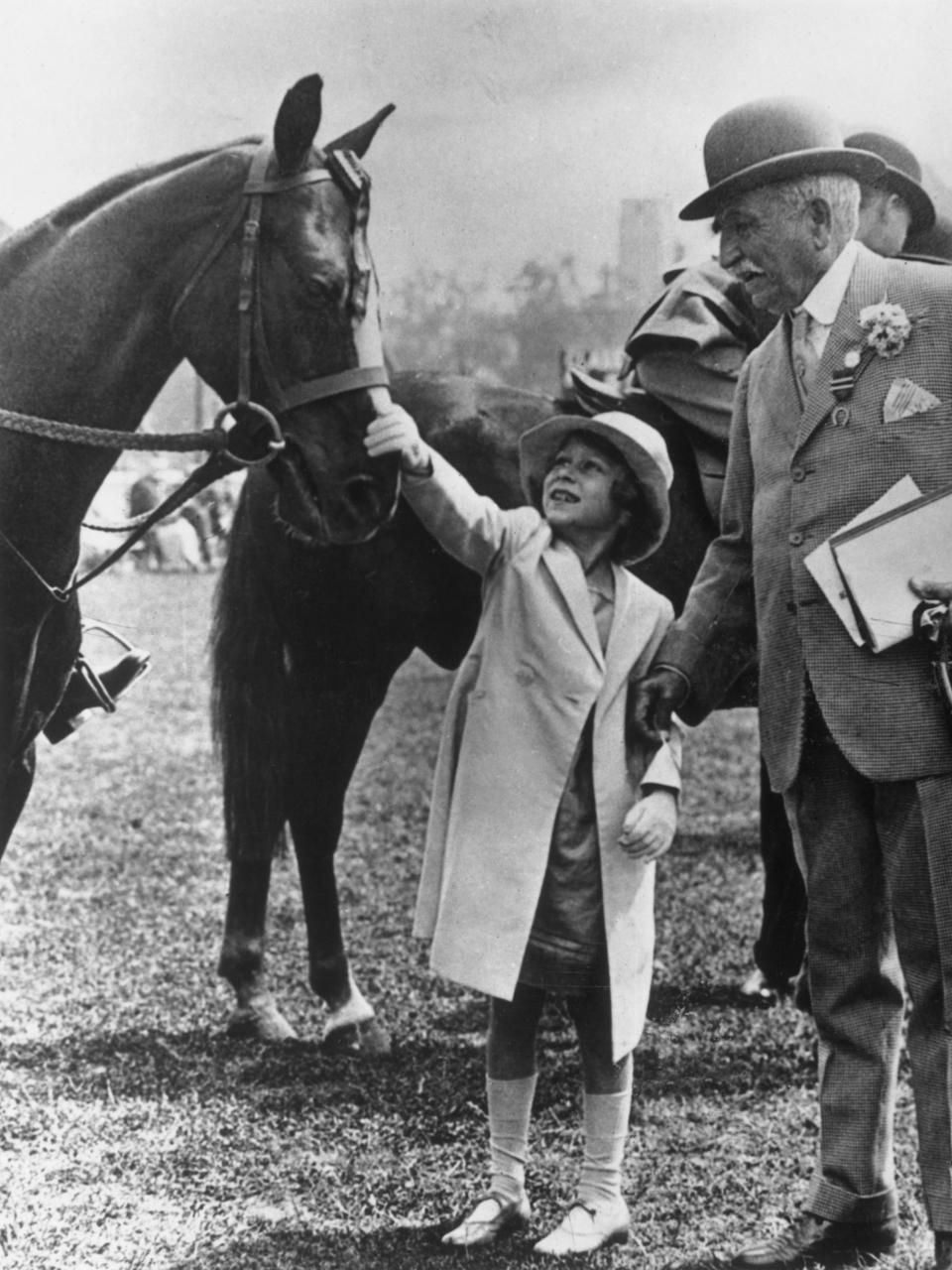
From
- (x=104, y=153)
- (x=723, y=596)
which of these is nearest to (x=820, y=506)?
(x=723, y=596)

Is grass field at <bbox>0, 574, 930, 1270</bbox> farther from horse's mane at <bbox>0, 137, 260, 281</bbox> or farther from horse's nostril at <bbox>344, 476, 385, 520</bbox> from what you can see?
horse's mane at <bbox>0, 137, 260, 281</bbox>

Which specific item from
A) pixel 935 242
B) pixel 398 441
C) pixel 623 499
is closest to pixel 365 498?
pixel 398 441

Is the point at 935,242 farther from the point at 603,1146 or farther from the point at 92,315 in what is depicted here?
the point at 603,1146

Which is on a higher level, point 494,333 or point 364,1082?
point 494,333

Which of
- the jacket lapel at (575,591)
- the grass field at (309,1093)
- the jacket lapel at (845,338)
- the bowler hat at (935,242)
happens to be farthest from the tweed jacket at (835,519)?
the bowler hat at (935,242)

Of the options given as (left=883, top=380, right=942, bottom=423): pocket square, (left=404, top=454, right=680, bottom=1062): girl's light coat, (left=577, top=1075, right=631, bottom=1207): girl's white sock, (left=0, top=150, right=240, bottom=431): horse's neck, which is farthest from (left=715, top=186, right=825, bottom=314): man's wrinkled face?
(left=577, top=1075, right=631, bottom=1207): girl's white sock

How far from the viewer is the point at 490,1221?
303 centimetres

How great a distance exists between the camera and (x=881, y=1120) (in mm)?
2885

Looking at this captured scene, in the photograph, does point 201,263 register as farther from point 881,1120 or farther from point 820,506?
point 881,1120

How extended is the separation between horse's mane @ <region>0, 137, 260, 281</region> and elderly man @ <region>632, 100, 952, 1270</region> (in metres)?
1.14

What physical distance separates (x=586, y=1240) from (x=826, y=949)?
0.84 meters

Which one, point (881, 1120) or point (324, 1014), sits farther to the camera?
point (324, 1014)

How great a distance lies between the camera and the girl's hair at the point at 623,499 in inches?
121

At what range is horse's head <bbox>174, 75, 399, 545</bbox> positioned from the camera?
280cm
